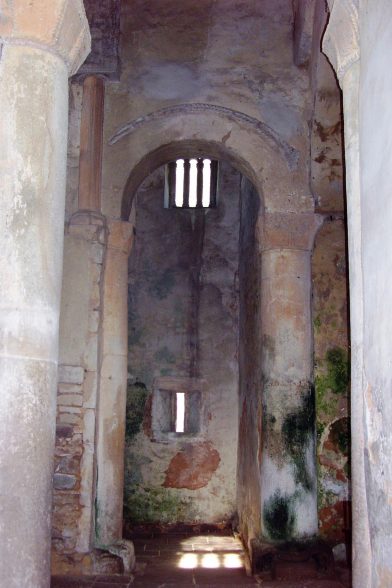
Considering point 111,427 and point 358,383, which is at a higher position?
point 358,383

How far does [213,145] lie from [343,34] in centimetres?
348

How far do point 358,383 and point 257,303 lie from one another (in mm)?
4822

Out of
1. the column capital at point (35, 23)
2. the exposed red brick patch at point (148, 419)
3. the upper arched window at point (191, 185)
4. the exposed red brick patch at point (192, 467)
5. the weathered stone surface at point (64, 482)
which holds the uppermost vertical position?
the upper arched window at point (191, 185)

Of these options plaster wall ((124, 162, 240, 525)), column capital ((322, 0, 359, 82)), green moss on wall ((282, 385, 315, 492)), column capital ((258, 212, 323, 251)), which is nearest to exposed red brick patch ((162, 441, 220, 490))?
plaster wall ((124, 162, 240, 525))

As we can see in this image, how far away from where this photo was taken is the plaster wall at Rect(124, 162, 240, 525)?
32.2 feet

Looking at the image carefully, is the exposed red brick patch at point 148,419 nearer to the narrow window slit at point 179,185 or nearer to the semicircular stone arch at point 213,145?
the narrow window slit at point 179,185

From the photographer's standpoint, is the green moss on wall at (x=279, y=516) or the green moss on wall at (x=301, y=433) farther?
the green moss on wall at (x=301, y=433)

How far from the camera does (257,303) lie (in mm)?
7867

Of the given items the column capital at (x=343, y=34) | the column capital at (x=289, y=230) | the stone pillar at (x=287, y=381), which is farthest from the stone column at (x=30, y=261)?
the stone pillar at (x=287, y=381)

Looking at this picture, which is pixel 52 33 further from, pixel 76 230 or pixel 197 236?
pixel 197 236

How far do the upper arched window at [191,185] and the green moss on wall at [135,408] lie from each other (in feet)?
10.5

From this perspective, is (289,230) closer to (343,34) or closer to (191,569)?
(343,34)

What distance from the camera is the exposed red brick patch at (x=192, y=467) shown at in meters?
9.86

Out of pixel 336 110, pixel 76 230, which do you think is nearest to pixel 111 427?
pixel 76 230
